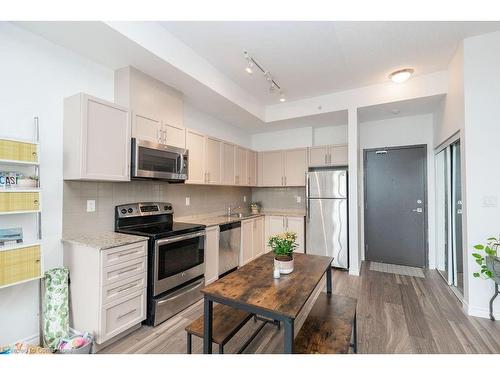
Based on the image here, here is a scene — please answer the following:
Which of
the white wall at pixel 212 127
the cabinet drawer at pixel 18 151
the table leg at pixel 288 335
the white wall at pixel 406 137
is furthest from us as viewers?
the white wall at pixel 406 137

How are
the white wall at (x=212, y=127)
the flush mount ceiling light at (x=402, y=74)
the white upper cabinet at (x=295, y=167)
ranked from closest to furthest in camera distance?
1. the flush mount ceiling light at (x=402, y=74)
2. the white wall at (x=212, y=127)
3. the white upper cabinet at (x=295, y=167)

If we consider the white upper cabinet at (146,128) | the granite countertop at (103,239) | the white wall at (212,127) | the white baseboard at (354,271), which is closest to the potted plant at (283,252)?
the granite countertop at (103,239)

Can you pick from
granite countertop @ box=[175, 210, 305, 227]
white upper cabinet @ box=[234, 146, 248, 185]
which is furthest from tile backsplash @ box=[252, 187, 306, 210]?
white upper cabinet @ box=[234, 146, 248, 185]

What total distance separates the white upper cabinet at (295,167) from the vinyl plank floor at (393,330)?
6.75 ft

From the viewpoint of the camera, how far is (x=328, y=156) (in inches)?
168

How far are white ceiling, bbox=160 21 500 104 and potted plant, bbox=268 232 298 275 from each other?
2.04m

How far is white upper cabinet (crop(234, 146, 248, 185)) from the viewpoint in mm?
4137

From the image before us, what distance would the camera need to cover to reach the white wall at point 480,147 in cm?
239

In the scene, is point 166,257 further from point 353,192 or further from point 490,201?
point 490,201

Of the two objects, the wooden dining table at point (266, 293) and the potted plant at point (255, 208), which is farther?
the potted plant at point (255, 208)

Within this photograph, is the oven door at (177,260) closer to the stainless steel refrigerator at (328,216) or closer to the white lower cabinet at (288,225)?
the white lower cabinet at (288,225)

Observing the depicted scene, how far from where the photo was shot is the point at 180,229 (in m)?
2.58
